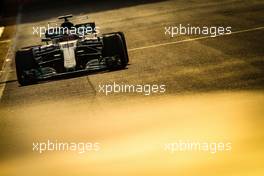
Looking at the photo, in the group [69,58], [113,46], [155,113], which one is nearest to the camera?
[155,113]

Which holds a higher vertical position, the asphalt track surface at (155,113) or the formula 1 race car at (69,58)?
the formula 1 race car at (69,58)

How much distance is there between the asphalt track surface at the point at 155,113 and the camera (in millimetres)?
9969

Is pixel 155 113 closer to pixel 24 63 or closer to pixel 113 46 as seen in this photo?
pixel 113 46

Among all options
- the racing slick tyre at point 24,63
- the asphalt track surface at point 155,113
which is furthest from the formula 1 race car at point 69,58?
the asphalt track surface at point 155,113

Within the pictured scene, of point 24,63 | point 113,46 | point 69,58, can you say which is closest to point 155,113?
point 113,46

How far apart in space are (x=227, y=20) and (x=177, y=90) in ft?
35.1

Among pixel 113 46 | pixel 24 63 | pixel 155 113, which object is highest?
pixel 113 46

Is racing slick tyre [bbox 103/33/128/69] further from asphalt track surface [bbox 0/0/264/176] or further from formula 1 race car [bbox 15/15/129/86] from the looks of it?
asphalt track surface [bbox 0/0/264/176]

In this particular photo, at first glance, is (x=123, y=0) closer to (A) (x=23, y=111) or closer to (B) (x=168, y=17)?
(B) (x=168, y=17)

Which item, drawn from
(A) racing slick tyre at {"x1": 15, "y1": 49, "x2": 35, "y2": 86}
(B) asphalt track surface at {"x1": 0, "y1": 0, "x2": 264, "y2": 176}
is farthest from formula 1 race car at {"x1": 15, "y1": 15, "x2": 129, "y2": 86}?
(B) asphalt track surface at {"x1": 0, "y1": 0, "x2": 264, "y2": 176}

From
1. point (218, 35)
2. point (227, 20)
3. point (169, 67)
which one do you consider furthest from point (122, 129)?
point (227, 20)

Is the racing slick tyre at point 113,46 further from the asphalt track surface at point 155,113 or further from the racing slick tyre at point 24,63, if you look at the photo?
the racing slick tyre at point 24,63

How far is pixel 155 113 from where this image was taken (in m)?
12.7

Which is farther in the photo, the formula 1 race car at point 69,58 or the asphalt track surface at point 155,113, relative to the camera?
the formula 1 race car at point 69,58
